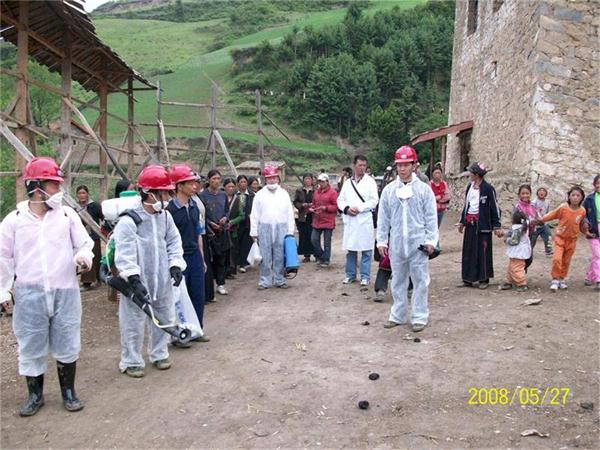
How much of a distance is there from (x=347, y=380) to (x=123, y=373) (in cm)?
189

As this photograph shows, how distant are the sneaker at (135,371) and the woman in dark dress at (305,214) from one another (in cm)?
557

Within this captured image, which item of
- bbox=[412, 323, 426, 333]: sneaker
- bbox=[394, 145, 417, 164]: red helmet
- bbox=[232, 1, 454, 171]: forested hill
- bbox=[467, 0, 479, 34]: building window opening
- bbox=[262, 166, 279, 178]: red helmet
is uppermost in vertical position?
bbox=[232, 1, 454, 171]: forested hill

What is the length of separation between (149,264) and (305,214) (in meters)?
5.55

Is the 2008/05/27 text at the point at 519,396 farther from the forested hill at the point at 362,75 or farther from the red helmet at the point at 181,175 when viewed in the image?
the forested hill at the point at 362,75

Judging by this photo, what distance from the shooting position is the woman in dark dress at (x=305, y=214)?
377 inches

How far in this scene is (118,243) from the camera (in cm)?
409

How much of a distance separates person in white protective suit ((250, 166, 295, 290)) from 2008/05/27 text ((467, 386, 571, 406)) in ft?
13.5

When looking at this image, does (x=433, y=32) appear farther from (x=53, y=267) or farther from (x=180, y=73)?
(x=53, y=267)

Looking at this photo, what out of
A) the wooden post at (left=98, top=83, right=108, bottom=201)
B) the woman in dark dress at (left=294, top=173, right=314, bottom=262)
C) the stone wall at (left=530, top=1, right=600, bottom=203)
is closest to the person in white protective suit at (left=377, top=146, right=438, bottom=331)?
the woman in dark dress at (left=294, top=173, right=314, bottom=262)

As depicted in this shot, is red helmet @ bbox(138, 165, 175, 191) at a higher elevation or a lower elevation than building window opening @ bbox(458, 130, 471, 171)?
lower

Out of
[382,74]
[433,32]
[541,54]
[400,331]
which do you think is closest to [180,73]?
[382,74]

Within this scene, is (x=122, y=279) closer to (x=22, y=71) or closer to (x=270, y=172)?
(x=270, y=172)

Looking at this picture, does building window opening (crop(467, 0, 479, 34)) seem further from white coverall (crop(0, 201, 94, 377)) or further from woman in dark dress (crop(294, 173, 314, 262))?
white coverall (crop(0, 201, 94, 377))

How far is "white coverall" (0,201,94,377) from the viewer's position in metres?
3.59
